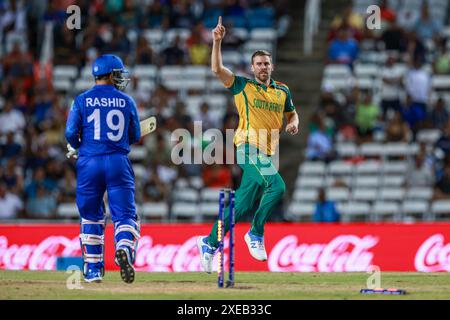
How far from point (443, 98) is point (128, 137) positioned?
10601mm

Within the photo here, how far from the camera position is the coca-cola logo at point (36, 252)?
59.1 ft

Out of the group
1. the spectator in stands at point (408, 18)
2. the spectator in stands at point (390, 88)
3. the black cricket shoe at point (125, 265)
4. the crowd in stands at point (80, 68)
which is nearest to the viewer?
the black cricket shoe at point (125, 265)

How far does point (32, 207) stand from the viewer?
21406 millimetres

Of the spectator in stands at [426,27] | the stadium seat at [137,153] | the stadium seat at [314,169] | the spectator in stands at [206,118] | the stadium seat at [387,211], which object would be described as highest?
the spectator in stands at [426,27]

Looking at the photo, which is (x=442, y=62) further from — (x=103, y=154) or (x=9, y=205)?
(x=103, y=154)

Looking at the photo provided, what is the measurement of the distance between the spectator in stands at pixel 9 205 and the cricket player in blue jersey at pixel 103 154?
8.84 meters

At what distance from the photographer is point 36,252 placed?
18.1 meters

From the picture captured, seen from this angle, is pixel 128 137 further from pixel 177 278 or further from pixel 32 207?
pixel 32 207

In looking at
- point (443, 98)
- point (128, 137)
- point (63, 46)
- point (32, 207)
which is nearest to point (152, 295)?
point (128, 137)

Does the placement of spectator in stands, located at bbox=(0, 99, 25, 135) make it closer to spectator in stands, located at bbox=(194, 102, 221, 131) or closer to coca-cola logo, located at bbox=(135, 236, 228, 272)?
spectator in stands, located at bbox=(194, 102, 221, 131)

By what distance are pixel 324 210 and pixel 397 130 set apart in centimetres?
225

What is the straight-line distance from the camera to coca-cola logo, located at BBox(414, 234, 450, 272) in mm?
16969

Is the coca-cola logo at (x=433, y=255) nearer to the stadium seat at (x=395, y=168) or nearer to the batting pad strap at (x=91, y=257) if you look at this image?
the stadium seat at (x=395, y=168)

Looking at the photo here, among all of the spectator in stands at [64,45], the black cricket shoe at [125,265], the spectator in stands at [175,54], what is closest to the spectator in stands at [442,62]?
the spectator in stands at [175,54]
